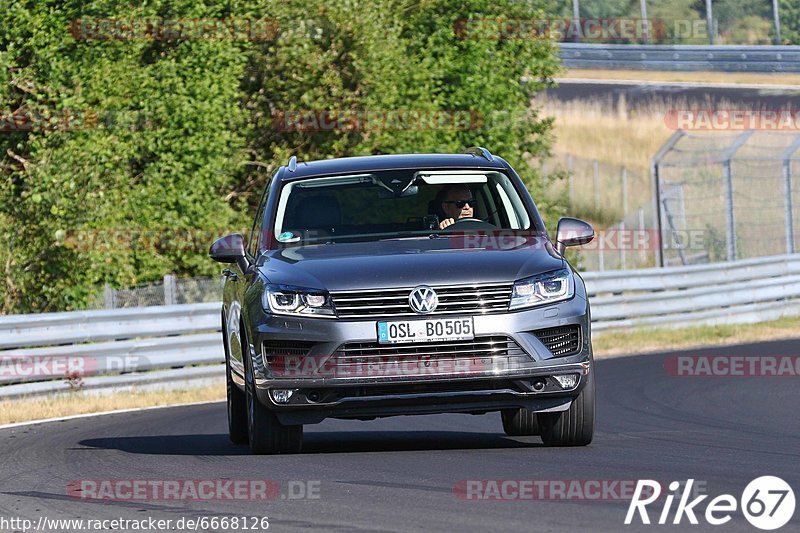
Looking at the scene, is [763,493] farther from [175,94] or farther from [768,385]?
[175,94]

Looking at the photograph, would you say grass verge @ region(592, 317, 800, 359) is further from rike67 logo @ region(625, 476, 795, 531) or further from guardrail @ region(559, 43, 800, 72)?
guardrail @ region(559, 43, 800, 72)

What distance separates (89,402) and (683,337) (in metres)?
9.68

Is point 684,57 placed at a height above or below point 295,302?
below

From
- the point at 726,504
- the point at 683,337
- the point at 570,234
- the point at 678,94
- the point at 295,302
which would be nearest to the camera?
the point at 726,504

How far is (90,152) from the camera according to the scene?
877 inches

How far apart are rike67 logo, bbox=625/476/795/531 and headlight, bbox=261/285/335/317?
2194mm

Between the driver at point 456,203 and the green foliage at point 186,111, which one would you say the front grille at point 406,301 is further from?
the green foliage at point 186,111

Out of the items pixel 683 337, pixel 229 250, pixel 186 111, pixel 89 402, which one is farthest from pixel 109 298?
pixel 229 250

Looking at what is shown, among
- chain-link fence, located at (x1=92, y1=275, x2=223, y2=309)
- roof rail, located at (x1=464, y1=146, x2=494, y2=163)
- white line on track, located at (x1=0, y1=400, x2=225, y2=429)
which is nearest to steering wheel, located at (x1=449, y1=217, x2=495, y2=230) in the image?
roof rail, located at (x1=464, y1=146, x2=494, y2=163)

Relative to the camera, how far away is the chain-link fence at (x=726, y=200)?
83.1ft

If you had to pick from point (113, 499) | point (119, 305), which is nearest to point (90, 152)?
point (119, 305)

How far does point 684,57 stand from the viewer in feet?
200

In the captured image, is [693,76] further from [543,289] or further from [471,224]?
[543,289]

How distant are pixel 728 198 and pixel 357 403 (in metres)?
17.5
